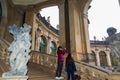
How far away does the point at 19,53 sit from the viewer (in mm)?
5844

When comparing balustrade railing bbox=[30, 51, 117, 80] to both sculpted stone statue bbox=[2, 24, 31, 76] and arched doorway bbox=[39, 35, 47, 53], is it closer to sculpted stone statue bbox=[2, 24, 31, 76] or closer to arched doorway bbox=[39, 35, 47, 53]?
sculpted stone statue bbox=[2, 24, 31, 76]

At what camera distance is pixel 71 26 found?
1095cm

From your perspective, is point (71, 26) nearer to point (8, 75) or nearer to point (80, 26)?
point (80, 26)

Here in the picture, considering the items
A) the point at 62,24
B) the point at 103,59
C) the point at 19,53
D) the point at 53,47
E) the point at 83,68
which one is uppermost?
the point at 62,24

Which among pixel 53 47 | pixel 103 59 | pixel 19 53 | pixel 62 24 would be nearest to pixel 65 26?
pixel 62 24

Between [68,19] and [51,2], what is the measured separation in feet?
7.59

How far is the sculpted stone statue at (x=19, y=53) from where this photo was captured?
560cm

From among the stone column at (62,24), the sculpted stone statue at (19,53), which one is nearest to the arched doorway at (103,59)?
the stone column at (62,24)

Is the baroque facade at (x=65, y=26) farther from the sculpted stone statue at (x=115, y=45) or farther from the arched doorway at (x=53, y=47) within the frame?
the arched doorway at (x=53, y=47)

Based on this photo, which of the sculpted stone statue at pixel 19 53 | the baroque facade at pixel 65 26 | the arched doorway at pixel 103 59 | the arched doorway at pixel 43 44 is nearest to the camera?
the sculpted stone statue at pixel 19 53

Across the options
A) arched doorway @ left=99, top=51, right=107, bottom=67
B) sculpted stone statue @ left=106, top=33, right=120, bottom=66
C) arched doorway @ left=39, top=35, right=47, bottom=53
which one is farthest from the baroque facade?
arched doorway @ left=99, top=51, right=107, bottom=67

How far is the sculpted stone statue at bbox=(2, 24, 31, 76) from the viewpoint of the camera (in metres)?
5.60

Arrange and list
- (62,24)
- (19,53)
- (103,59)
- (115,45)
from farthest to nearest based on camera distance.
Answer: (103,59)
(62,24)
(115,45)
(19,53)

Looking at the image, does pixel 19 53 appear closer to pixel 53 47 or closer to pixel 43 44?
pixel 43 44
